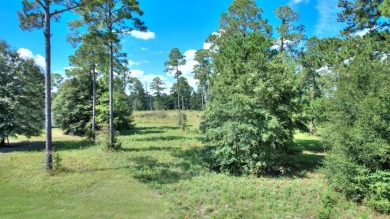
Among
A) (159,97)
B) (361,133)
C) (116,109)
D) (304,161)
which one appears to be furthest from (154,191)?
(159,97)

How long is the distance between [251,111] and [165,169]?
4697mm

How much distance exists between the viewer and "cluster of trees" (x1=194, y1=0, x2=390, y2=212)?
777 cm

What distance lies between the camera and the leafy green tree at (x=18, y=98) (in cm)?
1492

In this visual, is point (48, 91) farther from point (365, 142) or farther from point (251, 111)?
point (365, 142)

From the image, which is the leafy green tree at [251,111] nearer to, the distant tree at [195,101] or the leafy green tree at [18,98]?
the leafy green tree at [18,98]

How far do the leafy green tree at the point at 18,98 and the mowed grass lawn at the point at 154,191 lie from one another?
2835 mm

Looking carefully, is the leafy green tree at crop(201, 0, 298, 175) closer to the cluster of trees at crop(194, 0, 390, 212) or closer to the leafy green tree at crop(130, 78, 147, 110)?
the cluster of trees at crop(194, 0, 390, 212)

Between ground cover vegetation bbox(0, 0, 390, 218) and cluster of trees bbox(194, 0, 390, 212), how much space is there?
0.15ft

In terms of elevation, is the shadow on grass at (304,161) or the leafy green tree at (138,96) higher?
the leafy green tree at (138,96)

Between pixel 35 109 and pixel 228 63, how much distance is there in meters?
12.8

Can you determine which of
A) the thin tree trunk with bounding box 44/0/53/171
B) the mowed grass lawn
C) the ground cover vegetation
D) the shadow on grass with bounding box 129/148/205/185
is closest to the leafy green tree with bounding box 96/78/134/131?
the ground cover vegetation

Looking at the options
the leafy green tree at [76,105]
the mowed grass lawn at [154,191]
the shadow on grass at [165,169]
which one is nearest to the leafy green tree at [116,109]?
the leafy green tree at [76,105]

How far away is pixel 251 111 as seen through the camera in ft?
36.0

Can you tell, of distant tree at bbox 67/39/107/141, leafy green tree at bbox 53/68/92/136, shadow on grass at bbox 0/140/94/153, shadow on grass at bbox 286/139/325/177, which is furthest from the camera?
leafy green tree at bbox 53/68/92/136
